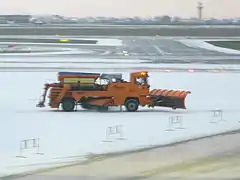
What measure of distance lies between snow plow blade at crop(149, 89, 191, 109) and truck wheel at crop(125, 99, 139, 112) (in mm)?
154

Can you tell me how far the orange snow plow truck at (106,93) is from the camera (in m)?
5.60

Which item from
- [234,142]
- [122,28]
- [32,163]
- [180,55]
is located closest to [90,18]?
[122,28]

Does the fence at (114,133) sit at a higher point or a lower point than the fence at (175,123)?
lower

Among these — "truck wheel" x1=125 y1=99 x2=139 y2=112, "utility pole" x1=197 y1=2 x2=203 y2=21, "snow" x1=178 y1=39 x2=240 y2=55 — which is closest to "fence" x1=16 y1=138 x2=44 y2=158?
"truck wheel" x1=125 y1=99 x2=139 y2=112

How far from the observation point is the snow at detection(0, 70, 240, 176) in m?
5.18

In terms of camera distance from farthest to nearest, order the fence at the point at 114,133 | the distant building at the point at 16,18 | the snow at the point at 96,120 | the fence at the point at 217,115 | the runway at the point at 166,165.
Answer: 1. the fence at the point at 217,115
2. the fence at the point at 114,133
3. the snow at the point at 96,120
4. the distant building at the point at 16,18
5. the runway at the point at 166,165

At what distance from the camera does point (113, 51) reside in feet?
17.9

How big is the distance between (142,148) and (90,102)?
0.83 metres

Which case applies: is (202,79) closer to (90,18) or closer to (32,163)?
A: (90,18)

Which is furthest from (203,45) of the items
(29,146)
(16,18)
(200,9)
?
(29,146)

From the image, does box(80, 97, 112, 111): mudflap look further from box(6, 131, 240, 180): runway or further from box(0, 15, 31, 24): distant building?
box(0, 15, 31, 24): distant building

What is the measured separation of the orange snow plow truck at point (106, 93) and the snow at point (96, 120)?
0.24 ft

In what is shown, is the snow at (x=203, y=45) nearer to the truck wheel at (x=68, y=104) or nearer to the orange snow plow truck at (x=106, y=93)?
the orange snow plow truck at (x=106, y=93)

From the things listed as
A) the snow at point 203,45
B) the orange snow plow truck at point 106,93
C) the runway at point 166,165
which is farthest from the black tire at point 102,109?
the snow at point 203,45
